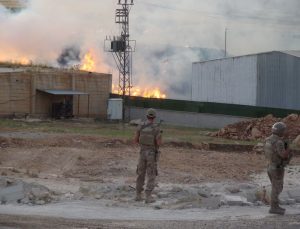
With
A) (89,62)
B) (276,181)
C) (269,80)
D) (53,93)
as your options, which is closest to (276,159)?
(276,181)

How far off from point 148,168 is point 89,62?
5300cm

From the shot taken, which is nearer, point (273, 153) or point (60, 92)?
point (273, 153)

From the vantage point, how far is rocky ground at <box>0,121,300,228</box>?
400 inches

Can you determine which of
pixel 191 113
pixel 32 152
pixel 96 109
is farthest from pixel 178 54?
pixel 32 152

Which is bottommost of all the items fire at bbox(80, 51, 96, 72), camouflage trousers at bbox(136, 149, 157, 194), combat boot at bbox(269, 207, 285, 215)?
combat boot at bbox(269, 207, 285, 215)

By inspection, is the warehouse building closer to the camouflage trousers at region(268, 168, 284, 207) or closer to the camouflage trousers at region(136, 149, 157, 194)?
the camouflage trousers at region(136, 149, 157, 194)

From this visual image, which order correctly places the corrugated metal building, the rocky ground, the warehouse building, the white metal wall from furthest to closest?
the warehouse building → the white metal wall → the corrugated metal building → the rocky ground

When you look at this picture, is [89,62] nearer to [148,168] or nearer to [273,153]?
[148,168]

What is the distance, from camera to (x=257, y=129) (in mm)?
29469

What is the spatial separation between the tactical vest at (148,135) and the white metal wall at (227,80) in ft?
99.7

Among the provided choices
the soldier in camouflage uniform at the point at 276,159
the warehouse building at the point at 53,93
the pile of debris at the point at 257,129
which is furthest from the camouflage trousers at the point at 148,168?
the warehouse building at the point at 53,93

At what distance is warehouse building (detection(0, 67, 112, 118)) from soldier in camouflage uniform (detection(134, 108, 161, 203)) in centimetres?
3209

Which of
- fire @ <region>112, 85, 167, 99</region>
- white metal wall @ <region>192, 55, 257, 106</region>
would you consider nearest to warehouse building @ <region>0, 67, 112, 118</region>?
white metal wall @ <region>192, 55, 257, 106</region>

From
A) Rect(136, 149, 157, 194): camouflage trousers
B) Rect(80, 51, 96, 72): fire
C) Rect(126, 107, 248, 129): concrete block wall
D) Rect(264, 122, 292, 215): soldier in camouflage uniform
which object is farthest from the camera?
Answer: Rect(80, 51, 96, 72): fire
